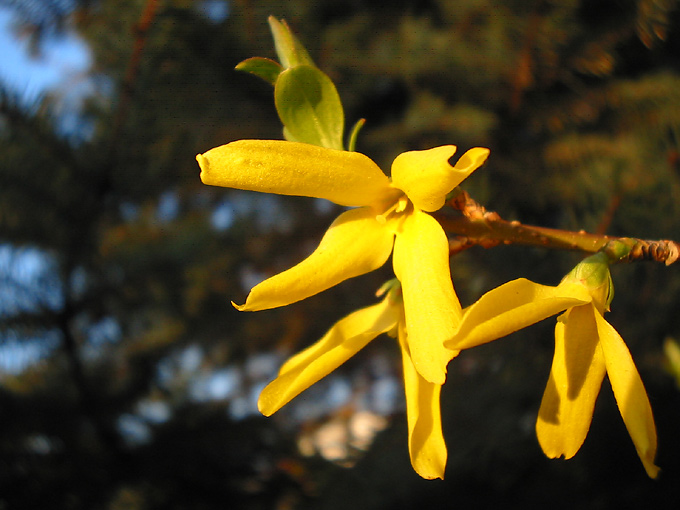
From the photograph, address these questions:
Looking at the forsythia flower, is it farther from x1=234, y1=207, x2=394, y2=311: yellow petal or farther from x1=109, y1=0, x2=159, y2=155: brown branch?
x1=109, y1=0, x2=159, y2=155: brown branch

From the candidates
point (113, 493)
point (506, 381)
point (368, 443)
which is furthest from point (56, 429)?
point (506, 381)

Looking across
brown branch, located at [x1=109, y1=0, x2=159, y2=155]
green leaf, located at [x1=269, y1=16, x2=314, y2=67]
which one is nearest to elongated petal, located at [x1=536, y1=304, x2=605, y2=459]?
green leaf, located at [x1=269, y1=16, x2=314, y2=67]

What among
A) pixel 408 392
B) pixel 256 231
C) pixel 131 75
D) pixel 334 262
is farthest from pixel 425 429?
pixel 256 231

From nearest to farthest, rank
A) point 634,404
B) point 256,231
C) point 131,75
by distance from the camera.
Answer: point 634,404
point 131,75
point 256,231

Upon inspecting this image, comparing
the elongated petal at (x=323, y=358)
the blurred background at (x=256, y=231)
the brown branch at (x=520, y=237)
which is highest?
the brown branch at (x=520, y=237)

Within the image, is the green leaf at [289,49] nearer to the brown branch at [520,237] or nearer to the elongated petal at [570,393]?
the brown branch at [520,237]

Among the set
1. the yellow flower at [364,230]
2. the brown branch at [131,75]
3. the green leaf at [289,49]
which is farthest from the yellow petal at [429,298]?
the brown branch at [131,75]

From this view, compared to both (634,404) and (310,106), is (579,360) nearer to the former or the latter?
(634,404)
